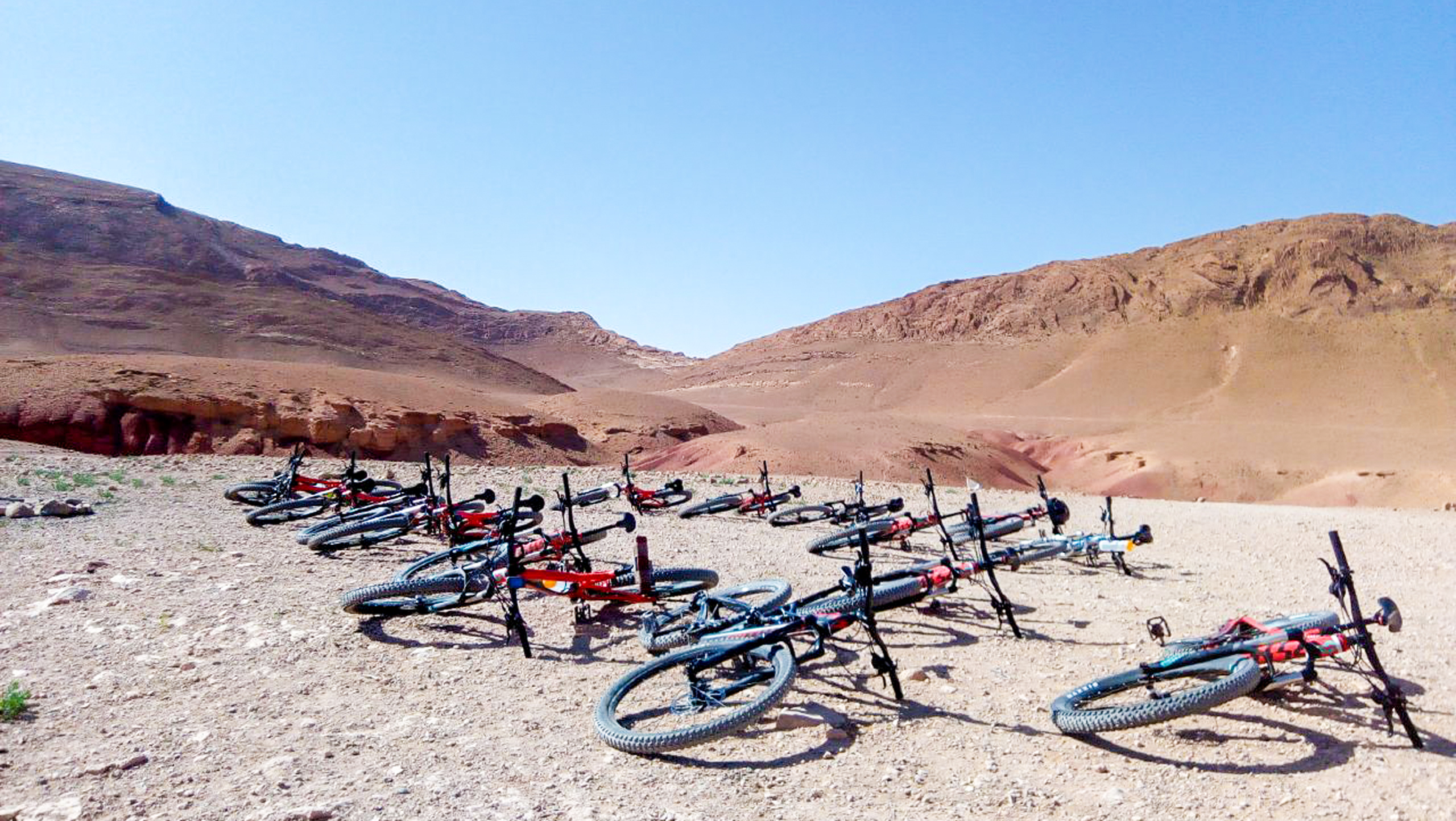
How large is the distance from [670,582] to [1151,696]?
166 inches

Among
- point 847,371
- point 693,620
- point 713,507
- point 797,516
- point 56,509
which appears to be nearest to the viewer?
point 693,620

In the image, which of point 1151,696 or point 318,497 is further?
point 318,497

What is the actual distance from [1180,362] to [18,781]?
3394 inches

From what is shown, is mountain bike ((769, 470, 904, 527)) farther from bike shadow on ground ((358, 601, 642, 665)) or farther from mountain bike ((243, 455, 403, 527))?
bike shadow on ground ((358, 601, 642, 665))

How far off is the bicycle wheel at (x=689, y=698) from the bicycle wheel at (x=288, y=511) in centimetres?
888

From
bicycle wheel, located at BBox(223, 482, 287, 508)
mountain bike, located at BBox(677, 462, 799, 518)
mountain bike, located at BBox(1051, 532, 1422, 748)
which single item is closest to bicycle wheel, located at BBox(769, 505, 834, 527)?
mountain bike, located at BBox(677, 462, 799, 518)

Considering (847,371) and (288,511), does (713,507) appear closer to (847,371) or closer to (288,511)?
(288,511)

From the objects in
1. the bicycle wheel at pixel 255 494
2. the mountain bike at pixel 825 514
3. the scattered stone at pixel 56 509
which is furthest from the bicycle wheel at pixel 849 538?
the scattered stone at pixel 56 509

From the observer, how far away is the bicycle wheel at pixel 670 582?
7.32 m

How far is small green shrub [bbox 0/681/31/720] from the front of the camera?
16.0 ft

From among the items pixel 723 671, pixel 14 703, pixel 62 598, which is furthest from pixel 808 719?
pixel 62 598

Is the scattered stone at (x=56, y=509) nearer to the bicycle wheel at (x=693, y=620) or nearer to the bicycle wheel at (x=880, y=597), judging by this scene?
the bicycle wheel at (x=693, y=620)

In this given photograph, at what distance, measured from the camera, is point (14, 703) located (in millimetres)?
4918

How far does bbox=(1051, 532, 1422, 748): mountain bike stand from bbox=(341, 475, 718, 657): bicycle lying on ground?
348 centimetres
